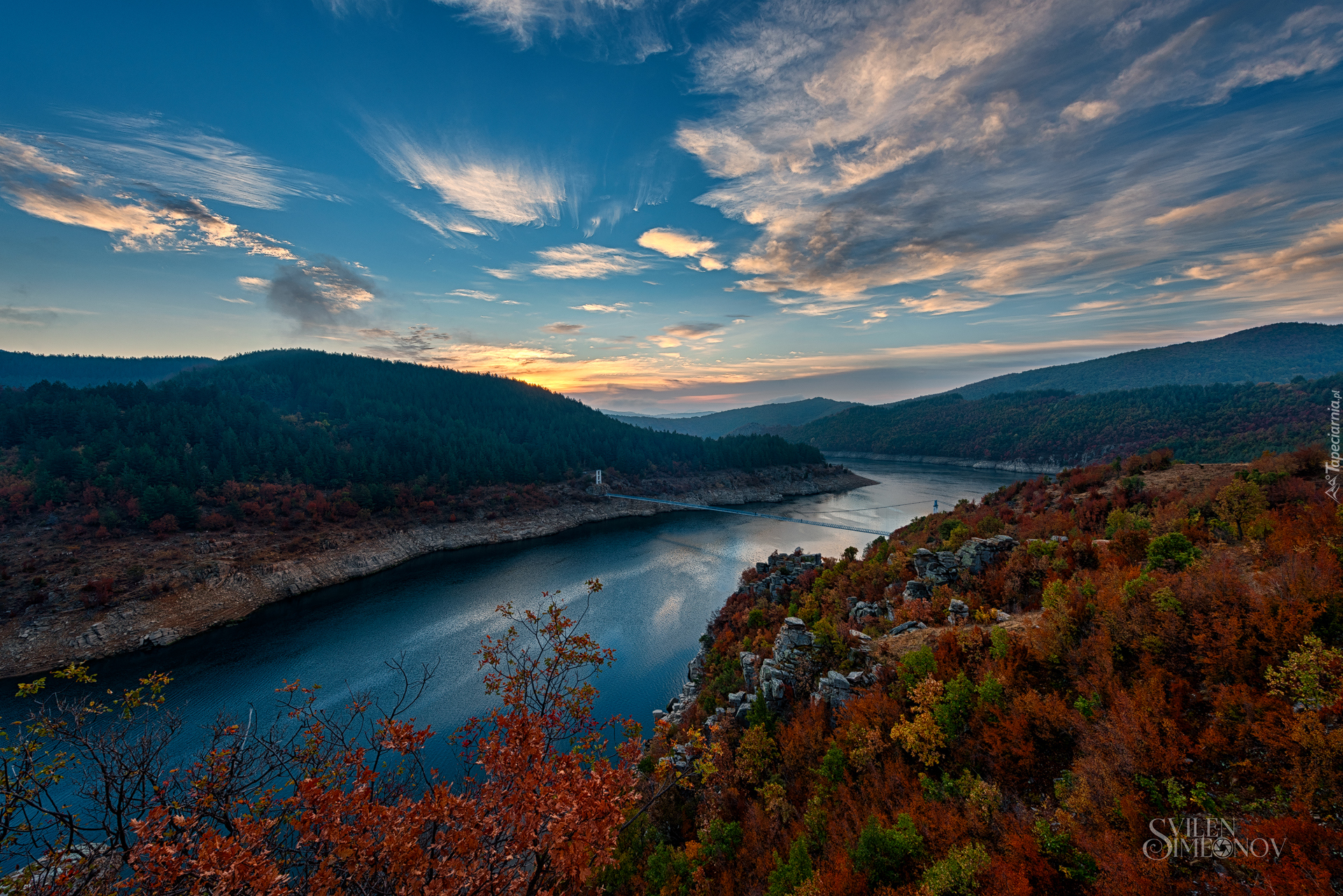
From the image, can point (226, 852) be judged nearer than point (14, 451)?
Yes

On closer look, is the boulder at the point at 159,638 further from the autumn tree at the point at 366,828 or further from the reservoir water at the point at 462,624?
the autumn tree at the point at 366,828

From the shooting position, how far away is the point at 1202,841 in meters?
5.17

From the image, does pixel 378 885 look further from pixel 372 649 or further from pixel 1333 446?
pixel 372 649

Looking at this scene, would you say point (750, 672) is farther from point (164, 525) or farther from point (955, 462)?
point (955, 462)

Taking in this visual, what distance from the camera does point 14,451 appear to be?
145 feet

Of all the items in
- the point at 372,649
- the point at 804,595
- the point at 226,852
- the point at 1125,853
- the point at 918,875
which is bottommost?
the point at 372,649

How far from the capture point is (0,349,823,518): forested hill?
42438 millimetres

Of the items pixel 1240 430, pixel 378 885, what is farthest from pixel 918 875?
pixel 1240 430

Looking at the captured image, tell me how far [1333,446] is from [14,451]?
88.6 m

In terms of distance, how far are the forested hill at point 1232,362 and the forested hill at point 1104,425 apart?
49.0 m

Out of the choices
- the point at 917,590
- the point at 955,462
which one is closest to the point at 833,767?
the point at 917,590

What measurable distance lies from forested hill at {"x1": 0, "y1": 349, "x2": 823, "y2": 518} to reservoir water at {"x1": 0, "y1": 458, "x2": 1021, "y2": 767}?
55.0 feet

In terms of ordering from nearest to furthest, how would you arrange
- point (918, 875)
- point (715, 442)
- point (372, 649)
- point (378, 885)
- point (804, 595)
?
point (378, 885) → point (918, 875) → point (804, 595) → point (372, 649) → point (715, 442)

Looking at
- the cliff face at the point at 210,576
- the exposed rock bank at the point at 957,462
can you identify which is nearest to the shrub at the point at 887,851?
the cliff face at the point at 210,576
